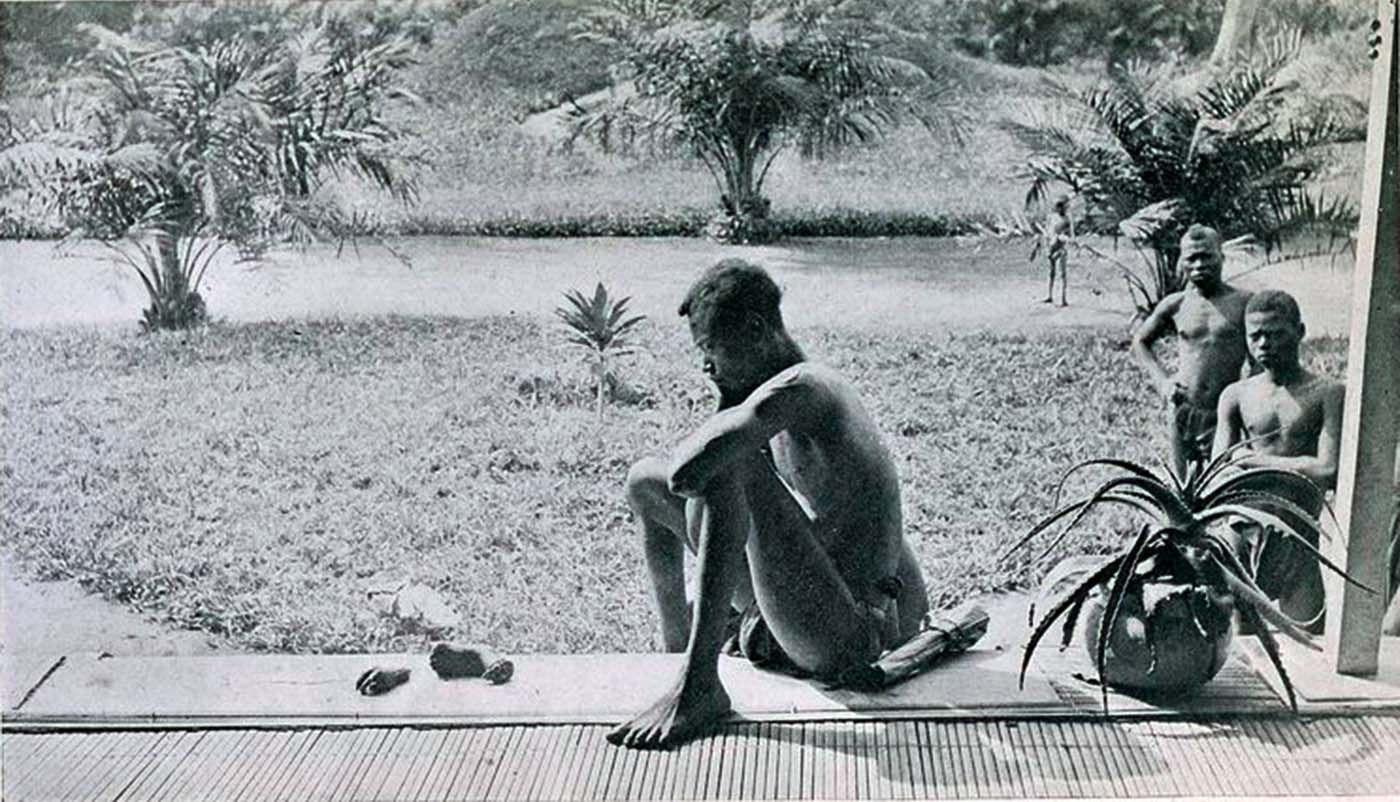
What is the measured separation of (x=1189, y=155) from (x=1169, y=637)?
1.18 meters

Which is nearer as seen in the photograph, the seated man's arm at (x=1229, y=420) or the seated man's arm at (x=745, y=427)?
the seated man's arm at (x=745, y=427)

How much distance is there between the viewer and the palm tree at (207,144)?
165 inches

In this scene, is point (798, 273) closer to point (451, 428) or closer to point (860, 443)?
point (860, 443)

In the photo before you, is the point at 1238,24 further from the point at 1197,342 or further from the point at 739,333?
the point at 739,333

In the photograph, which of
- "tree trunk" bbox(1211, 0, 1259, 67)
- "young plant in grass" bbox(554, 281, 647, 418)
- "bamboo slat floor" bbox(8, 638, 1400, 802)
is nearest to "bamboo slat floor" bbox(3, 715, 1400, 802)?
"bamboo slat floor" bbox(8, 638, 1400, 802)

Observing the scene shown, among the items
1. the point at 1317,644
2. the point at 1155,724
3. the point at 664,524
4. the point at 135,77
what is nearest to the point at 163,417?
the point at 135,77

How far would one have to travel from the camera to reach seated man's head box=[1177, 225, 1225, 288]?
4246 millimetres

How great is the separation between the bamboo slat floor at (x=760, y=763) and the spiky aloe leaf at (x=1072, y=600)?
18 centimetres

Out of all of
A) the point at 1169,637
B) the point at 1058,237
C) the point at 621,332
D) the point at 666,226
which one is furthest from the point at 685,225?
the point at 1169,637

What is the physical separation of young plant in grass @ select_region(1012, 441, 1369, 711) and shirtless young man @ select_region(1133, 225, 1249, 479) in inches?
10.4

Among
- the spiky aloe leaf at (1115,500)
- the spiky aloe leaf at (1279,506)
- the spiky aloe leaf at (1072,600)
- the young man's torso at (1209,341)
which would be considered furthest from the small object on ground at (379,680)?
the young man's torso at (1209,341)

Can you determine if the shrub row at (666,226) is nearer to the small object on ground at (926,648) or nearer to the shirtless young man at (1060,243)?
the shirtless young man at (1060,243)

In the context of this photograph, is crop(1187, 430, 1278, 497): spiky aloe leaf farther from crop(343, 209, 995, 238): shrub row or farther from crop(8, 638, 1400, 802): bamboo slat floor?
crop(343, 209, 995, 238): shrub row

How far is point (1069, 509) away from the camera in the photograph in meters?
4.04
